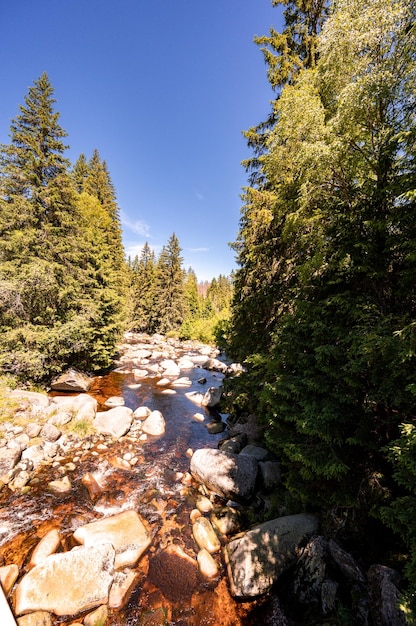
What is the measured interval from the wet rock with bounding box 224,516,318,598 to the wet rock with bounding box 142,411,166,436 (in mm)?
4630

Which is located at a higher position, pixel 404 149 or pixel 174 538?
pixel 404 149

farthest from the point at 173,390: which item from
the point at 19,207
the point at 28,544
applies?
the point at 19,207

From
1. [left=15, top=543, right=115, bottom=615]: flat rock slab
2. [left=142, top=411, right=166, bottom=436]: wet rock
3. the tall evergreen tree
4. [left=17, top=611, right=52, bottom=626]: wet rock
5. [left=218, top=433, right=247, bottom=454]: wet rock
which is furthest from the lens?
the tall evergreen tree

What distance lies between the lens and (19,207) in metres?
9.38

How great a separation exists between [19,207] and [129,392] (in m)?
9.35

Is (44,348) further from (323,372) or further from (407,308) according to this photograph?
(407,308)

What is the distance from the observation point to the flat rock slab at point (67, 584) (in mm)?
3242

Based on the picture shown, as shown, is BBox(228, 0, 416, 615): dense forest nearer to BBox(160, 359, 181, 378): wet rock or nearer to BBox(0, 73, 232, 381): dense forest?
BBox(0, 73, 232, 381): dense forest

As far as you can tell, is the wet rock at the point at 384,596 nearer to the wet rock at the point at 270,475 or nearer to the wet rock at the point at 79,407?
the wet rock at the point at 270,475

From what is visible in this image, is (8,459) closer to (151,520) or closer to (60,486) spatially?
(60,486)

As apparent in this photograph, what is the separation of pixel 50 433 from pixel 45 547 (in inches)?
135

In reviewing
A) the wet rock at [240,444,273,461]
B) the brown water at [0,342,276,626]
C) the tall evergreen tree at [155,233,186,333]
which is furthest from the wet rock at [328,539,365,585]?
the tall evergreen tree at [155,233,186,333]

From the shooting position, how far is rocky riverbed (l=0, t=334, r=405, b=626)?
3.28 meters

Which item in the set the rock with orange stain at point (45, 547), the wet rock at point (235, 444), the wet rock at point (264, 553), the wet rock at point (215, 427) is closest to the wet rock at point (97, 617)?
the rock with orange stain at point (45, 547)
